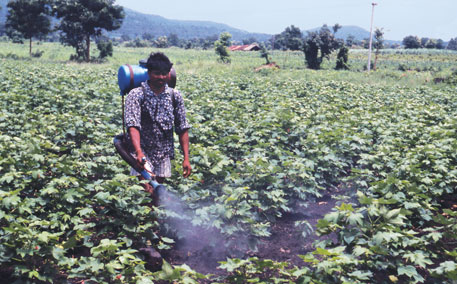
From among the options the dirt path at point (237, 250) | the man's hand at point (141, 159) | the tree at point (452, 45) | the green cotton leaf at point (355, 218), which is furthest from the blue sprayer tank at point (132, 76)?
the tree at point (452, 45)

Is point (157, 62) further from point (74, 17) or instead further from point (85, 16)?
point (74, 17)

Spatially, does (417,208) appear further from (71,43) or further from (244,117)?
(71,43)

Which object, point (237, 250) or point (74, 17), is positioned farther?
point (74, 17)

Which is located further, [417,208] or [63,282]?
[417,208]

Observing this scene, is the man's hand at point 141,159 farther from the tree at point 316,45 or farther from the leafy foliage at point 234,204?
the tree at point 316,45

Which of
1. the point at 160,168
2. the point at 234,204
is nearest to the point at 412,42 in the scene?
the point at 234,204

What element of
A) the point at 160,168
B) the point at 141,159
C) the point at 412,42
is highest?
the point at 412,42

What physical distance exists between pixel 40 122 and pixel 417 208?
5.89m

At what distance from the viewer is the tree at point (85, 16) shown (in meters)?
40.6

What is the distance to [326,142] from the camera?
7.01 meters

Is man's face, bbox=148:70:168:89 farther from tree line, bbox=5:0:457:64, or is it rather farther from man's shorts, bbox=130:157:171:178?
tree line, bbox=5:0:457:64

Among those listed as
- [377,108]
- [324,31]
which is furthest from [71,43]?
[377,108]

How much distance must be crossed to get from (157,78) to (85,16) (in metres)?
41.0

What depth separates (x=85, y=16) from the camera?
132ft
